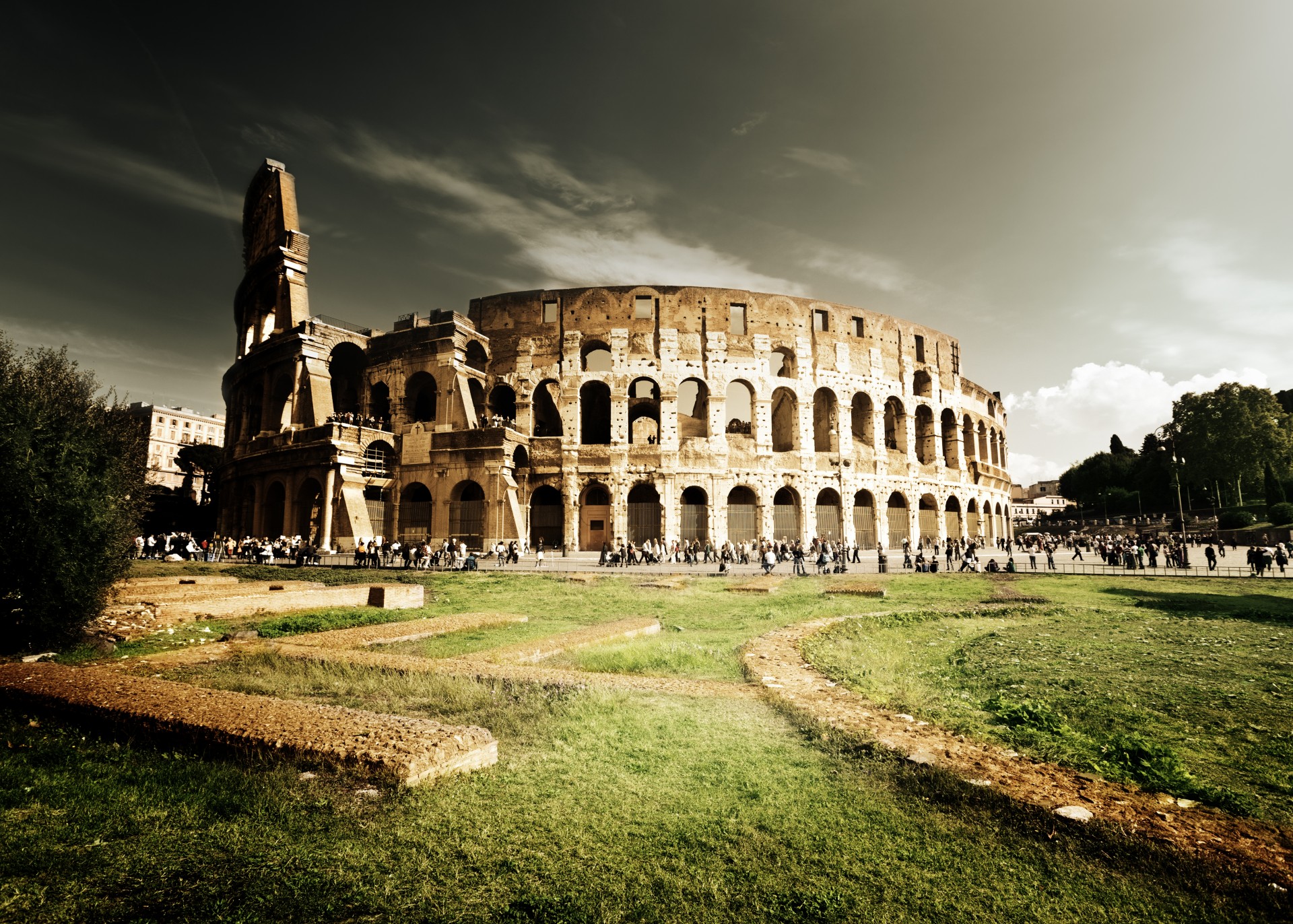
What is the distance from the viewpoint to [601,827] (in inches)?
116

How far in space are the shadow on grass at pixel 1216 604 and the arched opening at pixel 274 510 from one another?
105ft

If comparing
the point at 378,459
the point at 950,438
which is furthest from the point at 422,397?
the point at 950,438

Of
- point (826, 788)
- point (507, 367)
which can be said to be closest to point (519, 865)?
point (826, 788)

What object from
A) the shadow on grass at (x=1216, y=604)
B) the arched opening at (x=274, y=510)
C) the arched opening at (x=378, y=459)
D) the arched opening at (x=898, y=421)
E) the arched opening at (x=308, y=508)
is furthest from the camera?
the arched opening at (x=898, y=421)

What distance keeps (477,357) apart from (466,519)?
9.14 m

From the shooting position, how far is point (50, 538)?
6.84 meters

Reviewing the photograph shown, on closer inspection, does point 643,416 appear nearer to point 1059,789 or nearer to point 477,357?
point 477,357

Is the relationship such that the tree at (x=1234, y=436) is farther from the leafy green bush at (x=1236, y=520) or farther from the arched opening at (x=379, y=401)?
the arched opening at (x=379, y=401)

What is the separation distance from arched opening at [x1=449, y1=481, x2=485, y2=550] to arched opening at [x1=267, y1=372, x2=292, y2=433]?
8926mm

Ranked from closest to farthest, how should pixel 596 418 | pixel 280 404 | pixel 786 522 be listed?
pixel 280 404, pixel 786 522, pixel 596 418

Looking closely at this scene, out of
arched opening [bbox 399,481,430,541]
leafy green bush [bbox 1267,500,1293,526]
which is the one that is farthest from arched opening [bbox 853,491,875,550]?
leafy green bush [bbox 1267,500,1293,526]

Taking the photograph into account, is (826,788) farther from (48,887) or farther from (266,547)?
(266,547)

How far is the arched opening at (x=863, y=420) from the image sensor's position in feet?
113

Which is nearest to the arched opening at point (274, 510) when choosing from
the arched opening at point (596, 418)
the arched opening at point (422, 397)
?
the arched opening at point (422, 397)
